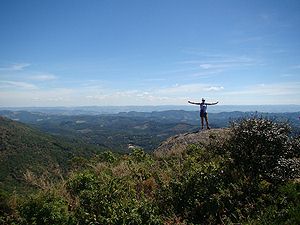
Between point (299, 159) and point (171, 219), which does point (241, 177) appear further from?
point (171, 219)

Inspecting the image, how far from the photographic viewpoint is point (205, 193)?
24.8 feet

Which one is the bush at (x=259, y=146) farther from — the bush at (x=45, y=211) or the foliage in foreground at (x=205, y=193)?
the bush at (x=45, y=211)

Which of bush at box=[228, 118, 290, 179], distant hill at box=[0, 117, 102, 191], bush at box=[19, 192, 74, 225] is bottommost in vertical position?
distant hill at box=[0, 117, 102, 191]

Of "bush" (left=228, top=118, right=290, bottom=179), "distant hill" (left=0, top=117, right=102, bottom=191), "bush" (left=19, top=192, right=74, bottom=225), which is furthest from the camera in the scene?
"distant hill" (left=0, top=117, right=102, bottom=191)

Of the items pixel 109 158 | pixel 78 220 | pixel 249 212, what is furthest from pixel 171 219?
pixel 109 158

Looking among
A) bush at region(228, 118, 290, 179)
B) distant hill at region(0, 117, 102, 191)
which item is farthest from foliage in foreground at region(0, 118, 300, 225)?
distant hill at region(0, 117, 102, 191)

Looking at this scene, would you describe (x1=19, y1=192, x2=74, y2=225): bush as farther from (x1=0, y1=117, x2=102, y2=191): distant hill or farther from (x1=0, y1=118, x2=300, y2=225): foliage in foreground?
(x1=0, y1=117, x2=102, y2=191): distant hill

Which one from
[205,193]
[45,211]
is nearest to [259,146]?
[205,193]

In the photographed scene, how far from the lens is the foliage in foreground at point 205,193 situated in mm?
6691

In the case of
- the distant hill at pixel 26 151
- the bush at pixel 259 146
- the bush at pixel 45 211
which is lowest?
the distant hill at pixel 26 151

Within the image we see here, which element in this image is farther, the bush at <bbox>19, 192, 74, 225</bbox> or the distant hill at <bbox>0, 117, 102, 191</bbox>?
the distant hill at <bbox>0, 117, 102, 191</bbox>

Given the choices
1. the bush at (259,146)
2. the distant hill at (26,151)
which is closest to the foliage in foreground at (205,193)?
the bush at (259,146)

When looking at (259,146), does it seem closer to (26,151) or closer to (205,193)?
(205,193)

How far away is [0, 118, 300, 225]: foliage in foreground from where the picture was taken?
263 inches
